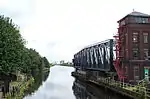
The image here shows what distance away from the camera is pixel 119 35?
64.6m

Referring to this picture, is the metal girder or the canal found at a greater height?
the metal girder

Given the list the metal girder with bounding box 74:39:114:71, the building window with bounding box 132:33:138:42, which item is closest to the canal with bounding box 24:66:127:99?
the metal girder with bounding box 74:39:114:71

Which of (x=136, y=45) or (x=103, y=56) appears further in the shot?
(x=103, y=56)

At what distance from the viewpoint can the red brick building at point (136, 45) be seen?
58.1 m

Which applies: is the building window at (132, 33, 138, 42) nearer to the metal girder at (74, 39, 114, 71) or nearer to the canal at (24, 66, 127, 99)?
the metal girder at (74, 39, 114, 71)

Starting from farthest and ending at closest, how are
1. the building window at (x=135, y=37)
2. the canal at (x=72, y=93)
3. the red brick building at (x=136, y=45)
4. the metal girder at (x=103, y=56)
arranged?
the metal girder at (x=103, y=56), the building window at (x=135, y=37), the red brick building at (x=136, y=45), the canal at (x=72, y=93)

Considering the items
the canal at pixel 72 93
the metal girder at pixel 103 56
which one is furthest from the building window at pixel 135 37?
the canal at pixel 72 93

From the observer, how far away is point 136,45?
59000mm

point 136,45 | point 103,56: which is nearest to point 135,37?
point 136,45

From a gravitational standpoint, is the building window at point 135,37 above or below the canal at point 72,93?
above

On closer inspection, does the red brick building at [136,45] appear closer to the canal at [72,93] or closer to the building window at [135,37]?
the building window at [135,37]

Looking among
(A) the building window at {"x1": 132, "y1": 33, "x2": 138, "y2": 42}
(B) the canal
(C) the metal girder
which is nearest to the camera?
(B) the canal

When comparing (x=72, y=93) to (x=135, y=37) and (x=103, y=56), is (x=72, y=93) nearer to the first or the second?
(x=103, y=56)

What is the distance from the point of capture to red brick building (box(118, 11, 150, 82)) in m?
58.1
